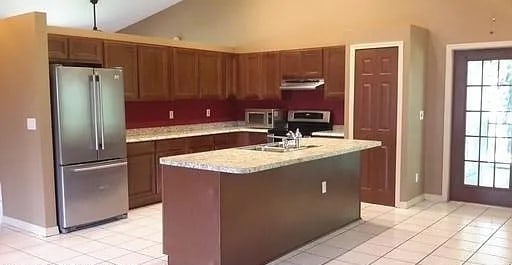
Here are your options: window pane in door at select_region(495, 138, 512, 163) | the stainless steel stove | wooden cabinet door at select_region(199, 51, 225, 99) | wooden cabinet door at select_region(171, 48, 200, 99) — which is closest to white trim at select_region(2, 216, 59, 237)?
wooden cabinet door at select_region(171, 48, 200, 99)

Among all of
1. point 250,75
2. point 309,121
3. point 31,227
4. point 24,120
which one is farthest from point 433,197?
point 24,120

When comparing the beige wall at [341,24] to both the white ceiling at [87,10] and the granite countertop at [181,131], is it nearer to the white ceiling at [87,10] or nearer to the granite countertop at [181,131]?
the white ceiling at [87,10]

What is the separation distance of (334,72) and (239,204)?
3.43 m

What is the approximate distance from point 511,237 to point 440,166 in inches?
64.3

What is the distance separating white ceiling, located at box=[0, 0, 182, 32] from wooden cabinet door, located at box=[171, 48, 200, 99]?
1680 millimetres

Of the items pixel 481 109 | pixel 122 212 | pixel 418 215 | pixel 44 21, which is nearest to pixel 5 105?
pixel 44 21

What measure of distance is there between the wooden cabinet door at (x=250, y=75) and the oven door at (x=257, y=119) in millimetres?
280

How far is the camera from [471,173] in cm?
607

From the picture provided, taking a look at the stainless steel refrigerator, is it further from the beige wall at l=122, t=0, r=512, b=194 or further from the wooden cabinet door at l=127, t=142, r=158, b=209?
the beige wall at l=122, t=0, r=512, b=194

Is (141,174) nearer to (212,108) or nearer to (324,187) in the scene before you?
(212,108)

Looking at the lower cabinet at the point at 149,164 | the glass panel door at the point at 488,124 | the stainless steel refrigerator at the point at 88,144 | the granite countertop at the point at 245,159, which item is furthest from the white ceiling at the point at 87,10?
the glass panel door at the point at 488,124

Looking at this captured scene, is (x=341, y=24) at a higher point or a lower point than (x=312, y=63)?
higher

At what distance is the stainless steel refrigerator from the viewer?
4.79m

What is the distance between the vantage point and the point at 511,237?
4.66 meters
